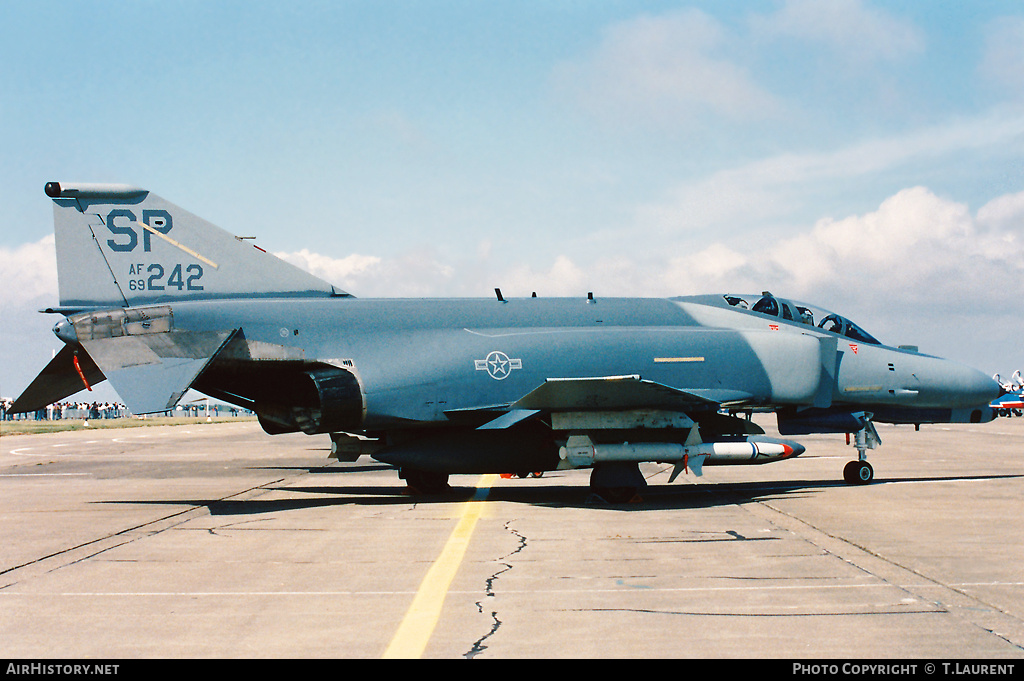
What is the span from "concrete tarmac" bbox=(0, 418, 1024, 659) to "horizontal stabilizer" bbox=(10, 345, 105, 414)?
185 cm

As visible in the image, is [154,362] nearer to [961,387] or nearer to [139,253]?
[139,253]

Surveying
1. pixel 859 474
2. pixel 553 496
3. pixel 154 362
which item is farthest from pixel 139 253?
pixel 859 474

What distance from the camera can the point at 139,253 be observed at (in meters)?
14.9

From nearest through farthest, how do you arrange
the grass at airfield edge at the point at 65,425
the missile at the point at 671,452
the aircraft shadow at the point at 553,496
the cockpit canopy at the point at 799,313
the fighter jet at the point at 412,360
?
the missile at the point at 671,452 → the fighter jet at the point at 412,360 → the aircraft shadow at the point at 553,496 → the cockpit canopy at the point at 799,313 → the grass at airfield edge at the point at 65,425

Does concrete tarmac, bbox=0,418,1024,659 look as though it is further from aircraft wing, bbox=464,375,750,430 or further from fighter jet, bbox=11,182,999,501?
aircraft wing, bbox=464,375,750,430

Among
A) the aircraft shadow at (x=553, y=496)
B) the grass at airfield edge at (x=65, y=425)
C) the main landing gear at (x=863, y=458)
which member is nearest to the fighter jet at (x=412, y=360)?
the aircraft shadow at (x=553, y=496)

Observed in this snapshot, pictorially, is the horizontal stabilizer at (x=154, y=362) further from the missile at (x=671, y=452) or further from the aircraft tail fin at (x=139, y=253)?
the missile at (x=671, y=452)

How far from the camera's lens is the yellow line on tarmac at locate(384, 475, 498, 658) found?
5.65 m

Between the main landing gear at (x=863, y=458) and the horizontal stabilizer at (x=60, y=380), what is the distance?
1379 cm

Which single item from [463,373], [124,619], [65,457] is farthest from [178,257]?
[65,457]

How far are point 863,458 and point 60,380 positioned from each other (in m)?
14.9

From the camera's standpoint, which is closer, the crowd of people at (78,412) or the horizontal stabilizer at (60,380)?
the horizontal stabilizer at (60,380)

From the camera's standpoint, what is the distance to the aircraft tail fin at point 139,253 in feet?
48.0

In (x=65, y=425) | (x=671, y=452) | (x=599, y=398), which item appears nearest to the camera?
(x=599, y=398)
